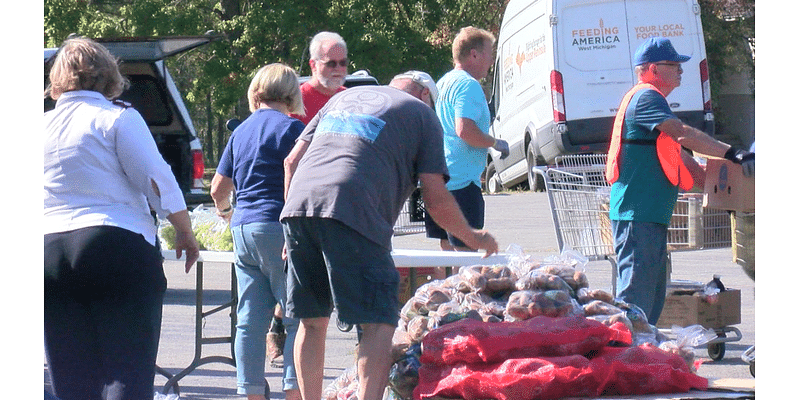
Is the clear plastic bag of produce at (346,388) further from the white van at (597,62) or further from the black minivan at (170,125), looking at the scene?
the white van at (597,62)

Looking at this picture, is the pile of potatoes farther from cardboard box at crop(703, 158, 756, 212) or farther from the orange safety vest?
the orange safety vest

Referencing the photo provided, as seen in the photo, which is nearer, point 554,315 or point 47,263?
point 47,263

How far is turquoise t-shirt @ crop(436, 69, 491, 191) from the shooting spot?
6.96m

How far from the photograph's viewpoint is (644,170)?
19.5 ft

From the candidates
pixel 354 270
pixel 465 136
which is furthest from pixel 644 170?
pixel 354 270

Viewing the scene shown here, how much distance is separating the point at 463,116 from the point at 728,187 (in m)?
2.01

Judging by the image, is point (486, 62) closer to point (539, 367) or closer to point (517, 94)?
point (539, 367)

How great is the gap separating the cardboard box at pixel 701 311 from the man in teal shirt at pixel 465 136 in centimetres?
152

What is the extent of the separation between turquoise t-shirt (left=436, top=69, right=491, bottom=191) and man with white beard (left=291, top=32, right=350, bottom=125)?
2.59 ft

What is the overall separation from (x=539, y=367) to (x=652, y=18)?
13.0 meters

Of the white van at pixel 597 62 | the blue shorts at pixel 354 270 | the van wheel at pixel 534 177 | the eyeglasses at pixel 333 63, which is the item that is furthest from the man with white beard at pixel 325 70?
the van wheel at pixel 534 177

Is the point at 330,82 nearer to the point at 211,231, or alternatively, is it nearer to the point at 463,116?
the point at 463,116

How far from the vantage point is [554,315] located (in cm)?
479

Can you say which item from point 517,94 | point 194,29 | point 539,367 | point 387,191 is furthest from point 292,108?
point 194,29
